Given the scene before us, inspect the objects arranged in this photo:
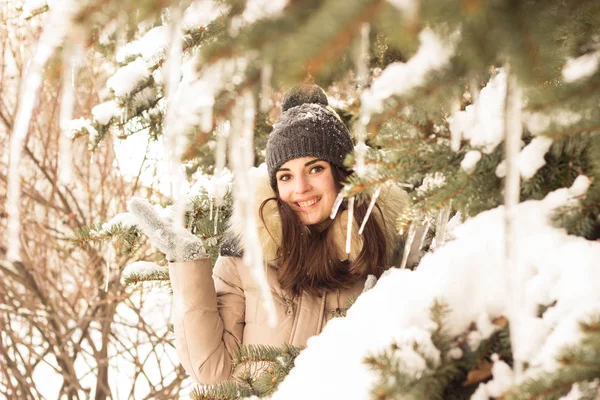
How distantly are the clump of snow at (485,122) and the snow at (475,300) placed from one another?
13cm

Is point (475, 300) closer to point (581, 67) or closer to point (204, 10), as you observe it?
point (581, 67)

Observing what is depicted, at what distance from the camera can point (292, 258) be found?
7.62 feet

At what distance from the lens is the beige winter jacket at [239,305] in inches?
87.0

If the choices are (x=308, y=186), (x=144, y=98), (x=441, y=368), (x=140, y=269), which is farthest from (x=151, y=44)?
(x=441, y=368)

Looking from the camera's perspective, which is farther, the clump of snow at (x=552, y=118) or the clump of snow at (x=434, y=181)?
the clump of snow at (x=434, y=181)

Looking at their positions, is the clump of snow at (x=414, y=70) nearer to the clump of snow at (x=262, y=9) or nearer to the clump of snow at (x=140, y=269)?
the clump of snow at (x=262, y=9)

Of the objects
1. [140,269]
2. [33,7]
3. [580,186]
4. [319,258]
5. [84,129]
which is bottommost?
[580,186]

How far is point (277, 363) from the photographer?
156cm

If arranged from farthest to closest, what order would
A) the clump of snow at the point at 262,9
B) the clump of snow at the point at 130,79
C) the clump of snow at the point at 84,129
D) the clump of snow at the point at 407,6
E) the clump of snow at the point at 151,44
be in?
the clump of snow at the point at 84,129, the clump of snow at the point at 130,79, the clump of snow at the point at 151,44, the clump of snow at the point at 262,9, the clump of snow at the point at 407,6

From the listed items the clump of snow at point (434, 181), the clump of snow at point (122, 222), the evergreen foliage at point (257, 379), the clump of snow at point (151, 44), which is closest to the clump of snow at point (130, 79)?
the clump of snow at point (151, 44)

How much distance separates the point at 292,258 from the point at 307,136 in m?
0.52

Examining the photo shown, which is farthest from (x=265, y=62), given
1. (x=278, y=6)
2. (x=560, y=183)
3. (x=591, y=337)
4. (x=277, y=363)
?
(x=277, y=363)

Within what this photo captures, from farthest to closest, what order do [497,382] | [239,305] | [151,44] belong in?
1. [239,305]
2. [151,44]
3. [497,382]

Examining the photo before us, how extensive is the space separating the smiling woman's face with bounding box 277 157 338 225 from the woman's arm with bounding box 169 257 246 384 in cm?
45
